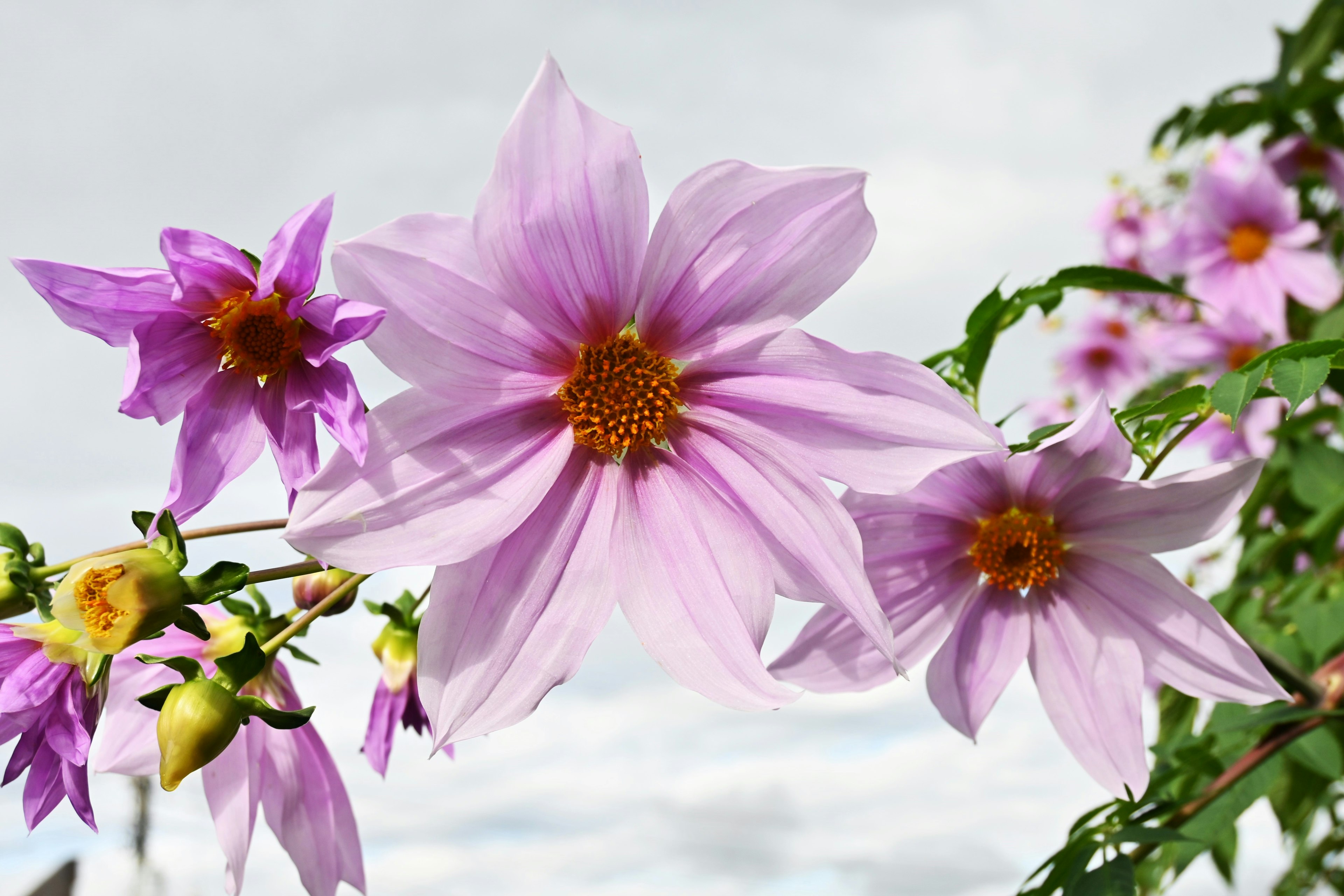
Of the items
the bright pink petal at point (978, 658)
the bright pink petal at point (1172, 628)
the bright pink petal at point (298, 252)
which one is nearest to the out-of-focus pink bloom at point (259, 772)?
the bright pink petal at point (298, 252)

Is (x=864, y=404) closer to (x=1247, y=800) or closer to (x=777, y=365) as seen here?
(x=777, y=365)

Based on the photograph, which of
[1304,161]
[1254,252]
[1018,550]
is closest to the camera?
[1018,550]

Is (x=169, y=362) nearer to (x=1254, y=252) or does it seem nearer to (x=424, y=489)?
(x=424, y=489)

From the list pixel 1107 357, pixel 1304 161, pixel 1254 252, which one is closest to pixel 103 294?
pixel 1254 252

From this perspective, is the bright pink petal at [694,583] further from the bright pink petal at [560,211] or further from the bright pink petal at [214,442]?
the bright pink petal at [214,442]

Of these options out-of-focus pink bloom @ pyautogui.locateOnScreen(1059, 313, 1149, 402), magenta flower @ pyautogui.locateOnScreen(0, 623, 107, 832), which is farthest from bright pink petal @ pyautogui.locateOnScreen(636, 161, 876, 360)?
out-of-focus pink bloom @ pyautogui.locateOnScreen(1059, 313, 1149, 402)

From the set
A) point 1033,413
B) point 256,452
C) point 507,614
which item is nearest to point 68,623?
point 256,452
